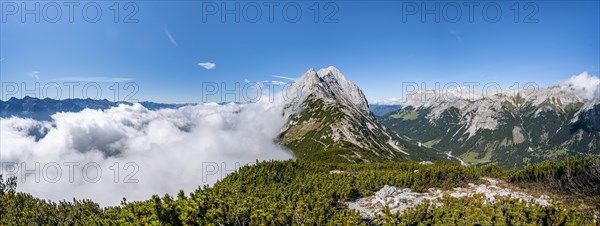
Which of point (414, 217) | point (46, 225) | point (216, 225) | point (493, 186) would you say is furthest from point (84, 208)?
point (493, 186)

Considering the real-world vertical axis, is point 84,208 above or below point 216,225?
below

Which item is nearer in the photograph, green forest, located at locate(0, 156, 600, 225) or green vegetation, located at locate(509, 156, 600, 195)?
green forest, located at locate(0, 156, 600, 225)

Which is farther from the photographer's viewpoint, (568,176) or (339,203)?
(339,203)

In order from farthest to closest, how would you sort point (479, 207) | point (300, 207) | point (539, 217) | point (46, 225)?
1. point (46, 225)
2. point (300, 207)
3. point (479, 207)
4. point (539, 217)

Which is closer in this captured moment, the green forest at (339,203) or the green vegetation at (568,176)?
the green forest at (339,203)

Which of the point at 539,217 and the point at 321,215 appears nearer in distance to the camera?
the point at 539,217

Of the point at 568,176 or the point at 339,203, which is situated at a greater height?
the point at 568,176

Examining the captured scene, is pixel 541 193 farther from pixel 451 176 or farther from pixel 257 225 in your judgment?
pixel 257 225

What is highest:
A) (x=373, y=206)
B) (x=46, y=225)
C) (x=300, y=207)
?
(x=300, y=207)
